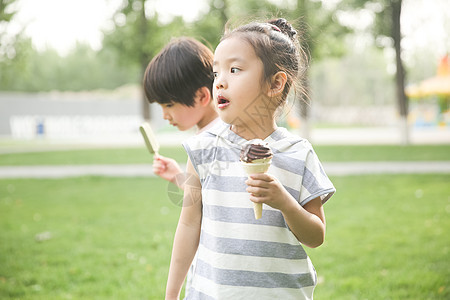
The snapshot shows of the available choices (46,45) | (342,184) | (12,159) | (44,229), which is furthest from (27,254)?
(46,45)

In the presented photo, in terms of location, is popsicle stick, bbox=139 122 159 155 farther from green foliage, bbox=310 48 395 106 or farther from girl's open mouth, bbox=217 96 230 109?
green foliage, bbox=310 48 395 106

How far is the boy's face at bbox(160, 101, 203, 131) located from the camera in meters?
1.95

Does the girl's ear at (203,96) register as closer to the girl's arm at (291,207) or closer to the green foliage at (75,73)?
the girl's arm at (291,207)

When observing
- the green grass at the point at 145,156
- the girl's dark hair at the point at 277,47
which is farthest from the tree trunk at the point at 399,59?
the girl's dark hair at the point at 277,47

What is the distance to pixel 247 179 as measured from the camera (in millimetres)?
1300

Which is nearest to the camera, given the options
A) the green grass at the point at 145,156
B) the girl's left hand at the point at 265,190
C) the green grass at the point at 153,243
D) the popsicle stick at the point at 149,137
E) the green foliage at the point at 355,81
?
the girl's left hand at the point at 265,190

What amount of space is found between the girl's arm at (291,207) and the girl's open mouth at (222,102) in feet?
0.97

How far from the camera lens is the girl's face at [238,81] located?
1.31m

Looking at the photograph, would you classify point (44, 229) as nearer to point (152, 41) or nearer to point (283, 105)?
point (283, 105)

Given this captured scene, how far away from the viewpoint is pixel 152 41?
18812mm

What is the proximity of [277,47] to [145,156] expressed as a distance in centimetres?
1262

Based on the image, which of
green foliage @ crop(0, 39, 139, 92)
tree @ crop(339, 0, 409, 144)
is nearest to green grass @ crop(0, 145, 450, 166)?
tree @ crop(339, 0, 409, 144)

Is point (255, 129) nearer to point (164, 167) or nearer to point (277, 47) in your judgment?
point (277, 47)

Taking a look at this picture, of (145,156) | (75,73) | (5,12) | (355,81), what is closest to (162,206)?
(5,12)
